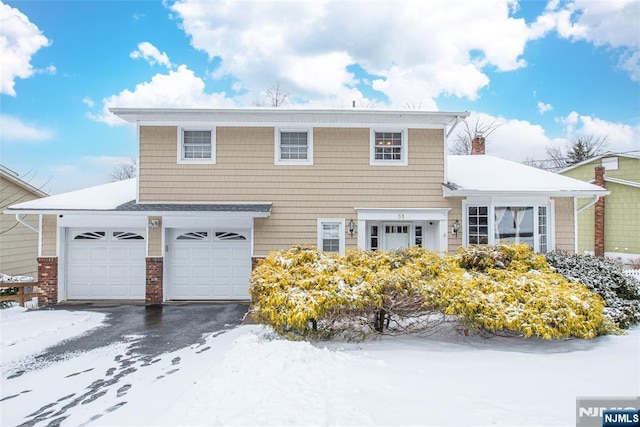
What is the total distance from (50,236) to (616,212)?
2321 centimetres

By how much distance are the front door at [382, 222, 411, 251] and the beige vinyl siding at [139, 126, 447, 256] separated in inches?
29.3

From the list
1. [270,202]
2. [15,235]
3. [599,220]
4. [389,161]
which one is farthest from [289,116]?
[599,220]

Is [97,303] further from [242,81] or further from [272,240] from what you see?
[242,81]

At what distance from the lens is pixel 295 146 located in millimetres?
9914

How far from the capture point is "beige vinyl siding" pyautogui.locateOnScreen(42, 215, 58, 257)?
9.44 metres

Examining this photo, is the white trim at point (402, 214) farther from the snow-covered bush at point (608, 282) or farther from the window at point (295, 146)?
the snow-covered bush at point (608, 282)

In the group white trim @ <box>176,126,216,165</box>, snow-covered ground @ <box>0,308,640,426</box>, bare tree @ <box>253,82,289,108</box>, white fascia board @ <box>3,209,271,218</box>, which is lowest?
snow-covered ground @ <box>0,308,640,426</box>

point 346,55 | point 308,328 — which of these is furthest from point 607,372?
point 346,55

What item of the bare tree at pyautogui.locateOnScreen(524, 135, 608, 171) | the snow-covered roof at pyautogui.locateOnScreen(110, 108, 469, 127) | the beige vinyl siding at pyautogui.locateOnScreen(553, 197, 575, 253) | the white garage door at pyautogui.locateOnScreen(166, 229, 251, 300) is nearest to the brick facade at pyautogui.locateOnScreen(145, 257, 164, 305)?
the white garage door at pyautogui.locateOnScreen(166, 229, 251, 300)

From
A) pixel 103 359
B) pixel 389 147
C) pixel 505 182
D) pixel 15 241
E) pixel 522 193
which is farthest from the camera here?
pixel 15 241

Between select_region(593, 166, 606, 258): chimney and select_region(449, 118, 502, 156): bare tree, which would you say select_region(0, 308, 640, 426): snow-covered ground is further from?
select_region(449, 118, 502, 156): bare tree

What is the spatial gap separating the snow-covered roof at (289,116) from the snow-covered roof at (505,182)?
A: 192 centimetres

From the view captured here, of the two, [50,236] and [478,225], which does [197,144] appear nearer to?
[50,236]

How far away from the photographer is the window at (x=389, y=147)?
9.91m
